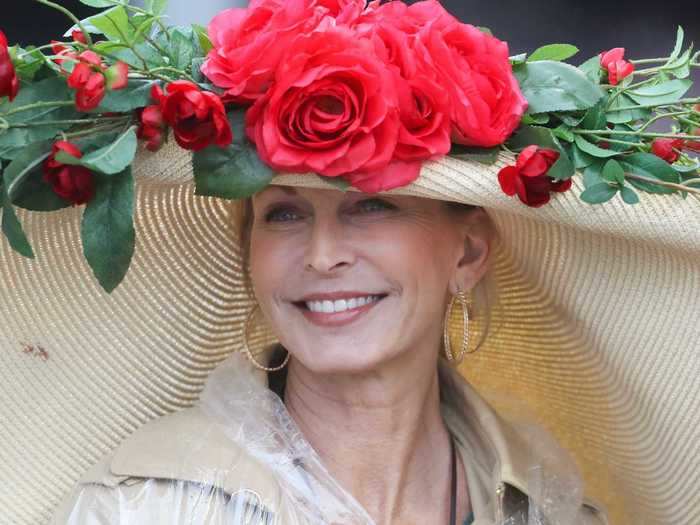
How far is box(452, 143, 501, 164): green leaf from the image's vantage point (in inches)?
60.4

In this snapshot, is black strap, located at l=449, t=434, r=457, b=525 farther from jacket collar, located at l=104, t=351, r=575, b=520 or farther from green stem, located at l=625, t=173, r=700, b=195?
green stem, located at l=625, t=173, r=700, b=195

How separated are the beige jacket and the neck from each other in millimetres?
48

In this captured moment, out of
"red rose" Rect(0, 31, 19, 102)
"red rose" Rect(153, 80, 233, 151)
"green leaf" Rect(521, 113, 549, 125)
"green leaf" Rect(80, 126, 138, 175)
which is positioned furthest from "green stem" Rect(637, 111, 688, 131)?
"red rose" Rect(0, 31, 19, 102)

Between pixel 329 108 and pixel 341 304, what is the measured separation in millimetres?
337

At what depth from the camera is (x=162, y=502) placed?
163 cm

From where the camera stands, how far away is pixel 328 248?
1.69 m

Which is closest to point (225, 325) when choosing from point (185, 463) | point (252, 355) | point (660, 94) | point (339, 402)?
point (252, 355)

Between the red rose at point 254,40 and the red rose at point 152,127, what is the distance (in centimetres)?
9

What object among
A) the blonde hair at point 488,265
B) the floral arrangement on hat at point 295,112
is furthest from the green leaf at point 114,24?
the blonde hair at point 488,265

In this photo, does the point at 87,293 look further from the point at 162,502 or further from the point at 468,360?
the point at 468,360

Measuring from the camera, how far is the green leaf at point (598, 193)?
59.8 inches

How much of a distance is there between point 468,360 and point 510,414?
122 mm

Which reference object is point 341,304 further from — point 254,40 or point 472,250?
point 254,40

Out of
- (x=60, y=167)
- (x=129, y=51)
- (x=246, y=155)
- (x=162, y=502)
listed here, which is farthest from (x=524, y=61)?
(x=162, y=502)
